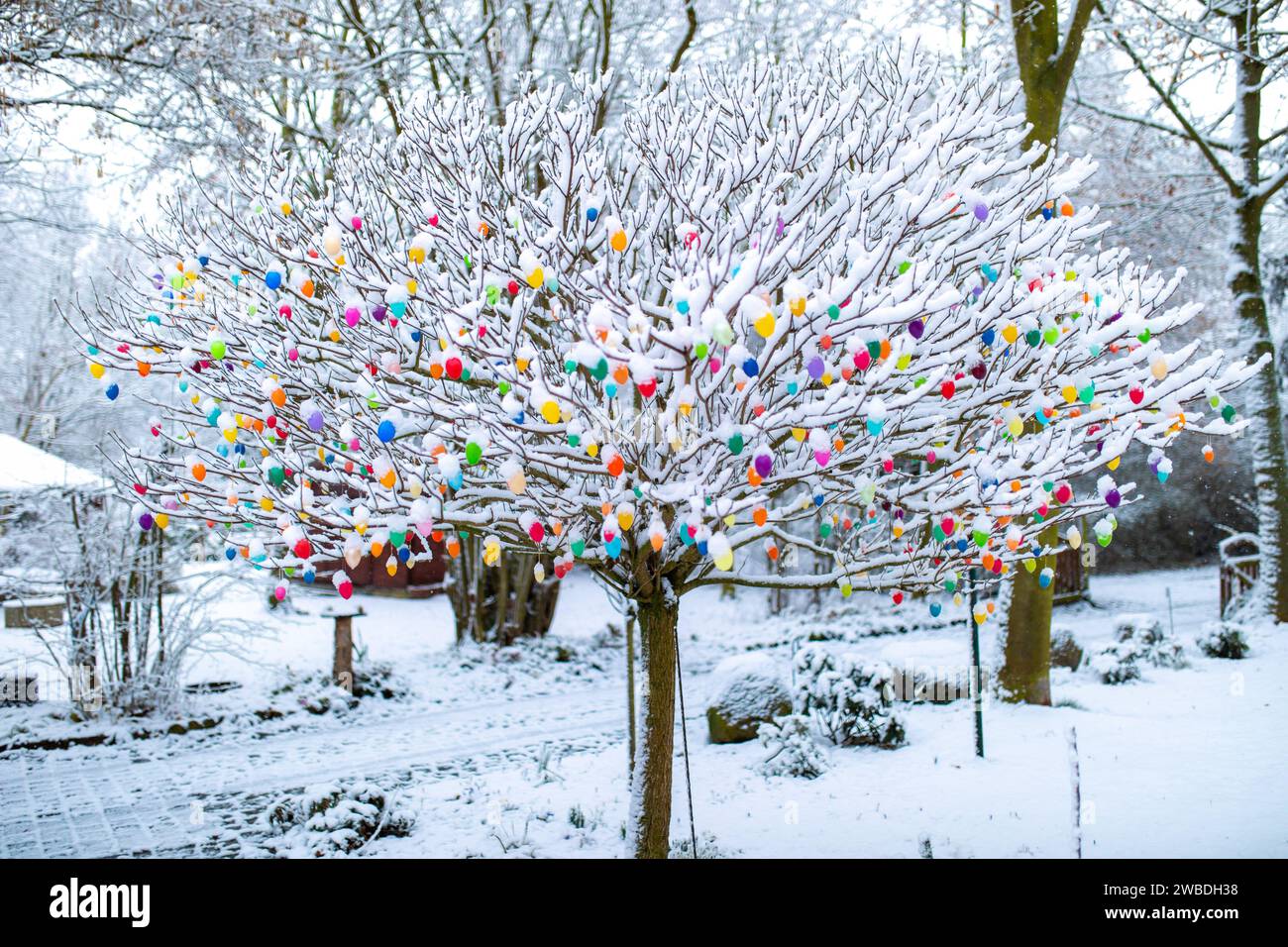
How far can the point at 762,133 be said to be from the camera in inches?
138

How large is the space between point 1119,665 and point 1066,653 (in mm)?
647

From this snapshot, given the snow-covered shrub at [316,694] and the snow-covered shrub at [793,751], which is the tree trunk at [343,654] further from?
the snow-covered shrub at [793,751]

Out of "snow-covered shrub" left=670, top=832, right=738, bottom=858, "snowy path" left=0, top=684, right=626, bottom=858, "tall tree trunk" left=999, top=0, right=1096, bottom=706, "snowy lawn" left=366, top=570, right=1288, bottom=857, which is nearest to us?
"snowy lawn" left=366, top=570, right=1288, bottom=857

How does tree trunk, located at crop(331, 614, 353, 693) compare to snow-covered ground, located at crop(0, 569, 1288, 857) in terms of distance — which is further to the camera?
tree trunk, located at crop(331, 614, 353, 693)

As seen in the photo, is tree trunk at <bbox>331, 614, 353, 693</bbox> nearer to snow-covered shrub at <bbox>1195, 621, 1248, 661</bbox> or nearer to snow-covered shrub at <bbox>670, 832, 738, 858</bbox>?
snow-covered shrub at <bbox>670, 832, 738, 858</bbox>

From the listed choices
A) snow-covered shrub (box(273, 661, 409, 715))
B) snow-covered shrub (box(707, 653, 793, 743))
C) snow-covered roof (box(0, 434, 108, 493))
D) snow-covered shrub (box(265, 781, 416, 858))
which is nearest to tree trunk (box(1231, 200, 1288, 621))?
snow-covered shrub (box(707, 653, 793, 743))

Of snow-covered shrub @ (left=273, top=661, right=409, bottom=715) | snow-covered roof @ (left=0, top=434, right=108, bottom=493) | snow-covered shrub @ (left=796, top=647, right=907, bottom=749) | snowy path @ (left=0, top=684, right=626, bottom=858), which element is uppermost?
snow-covered roof @ (left=0, top=434, right=108, bottom=493)

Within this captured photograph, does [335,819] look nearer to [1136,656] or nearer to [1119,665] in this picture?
[1119,665]

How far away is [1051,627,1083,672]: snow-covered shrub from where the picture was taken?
830 cm

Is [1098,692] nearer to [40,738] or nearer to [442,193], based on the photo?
[442,193]

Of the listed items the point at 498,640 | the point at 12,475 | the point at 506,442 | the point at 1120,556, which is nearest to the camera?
the point at 506,442

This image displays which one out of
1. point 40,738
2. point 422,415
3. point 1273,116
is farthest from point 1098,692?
point 40,738

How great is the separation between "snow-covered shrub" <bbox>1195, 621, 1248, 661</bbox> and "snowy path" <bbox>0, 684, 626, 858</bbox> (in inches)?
214

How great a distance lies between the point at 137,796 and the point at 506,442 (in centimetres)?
476
